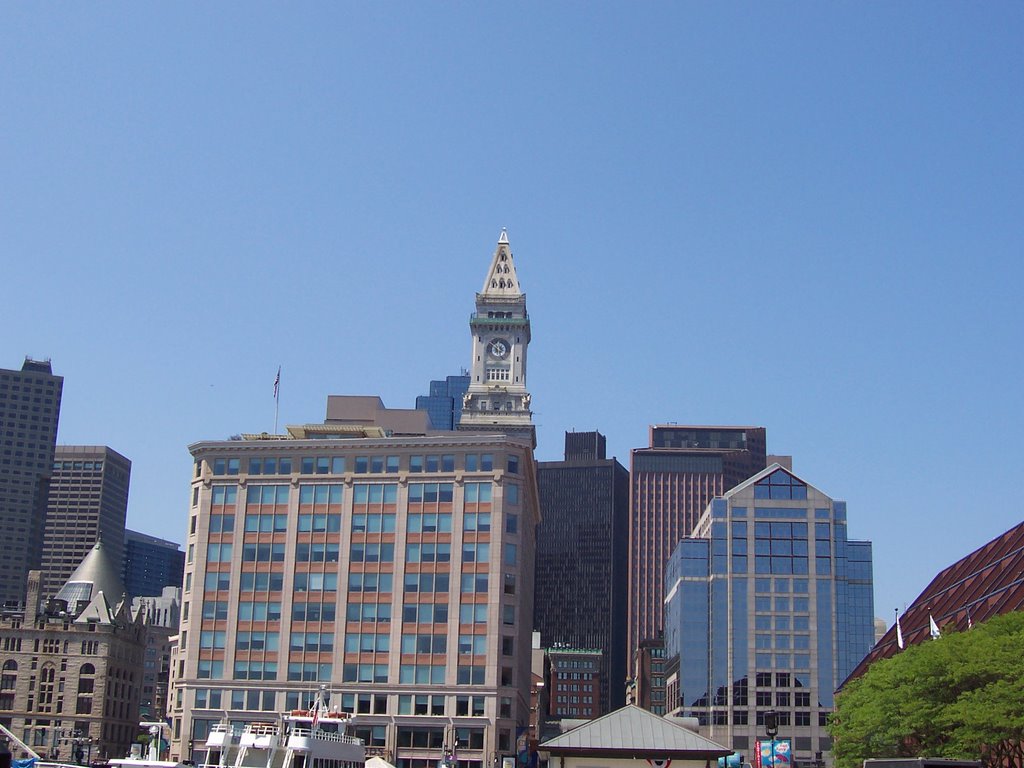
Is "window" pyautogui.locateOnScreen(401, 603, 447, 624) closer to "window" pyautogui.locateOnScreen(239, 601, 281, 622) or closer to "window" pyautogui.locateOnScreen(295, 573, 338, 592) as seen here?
"window" pyautogui.locateOnScreen(295, 573, 338, 592)

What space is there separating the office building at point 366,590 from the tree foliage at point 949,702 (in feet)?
153

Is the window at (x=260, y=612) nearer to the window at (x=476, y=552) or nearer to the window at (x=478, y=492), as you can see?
the window at (x=476, y=552)

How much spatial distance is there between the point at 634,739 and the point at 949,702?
680 inches

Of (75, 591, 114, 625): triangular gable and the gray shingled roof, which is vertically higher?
(75, 591, 114, 625): triangular gable

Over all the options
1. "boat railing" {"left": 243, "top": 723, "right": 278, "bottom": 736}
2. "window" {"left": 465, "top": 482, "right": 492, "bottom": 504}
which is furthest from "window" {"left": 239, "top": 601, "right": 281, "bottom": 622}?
"boat railing" {"left": 243, "top": 723, "right": 278, "bottom": 736}

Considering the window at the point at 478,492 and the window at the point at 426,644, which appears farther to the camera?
the window at the point at 478,492

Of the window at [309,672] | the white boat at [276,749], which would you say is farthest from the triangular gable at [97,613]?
the white boat at [276,749]

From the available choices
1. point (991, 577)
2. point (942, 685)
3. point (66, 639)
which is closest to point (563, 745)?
point (942, 685)

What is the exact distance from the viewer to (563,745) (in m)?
72.1

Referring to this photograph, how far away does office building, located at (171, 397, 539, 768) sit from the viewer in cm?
12188

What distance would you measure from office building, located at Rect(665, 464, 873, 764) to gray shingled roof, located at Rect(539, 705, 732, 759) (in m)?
98.1

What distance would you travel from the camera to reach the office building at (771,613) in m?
168

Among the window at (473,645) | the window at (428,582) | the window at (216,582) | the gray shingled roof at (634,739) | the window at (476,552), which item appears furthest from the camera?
the window at (216,582)

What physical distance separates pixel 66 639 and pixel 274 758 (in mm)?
128251
